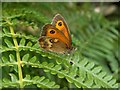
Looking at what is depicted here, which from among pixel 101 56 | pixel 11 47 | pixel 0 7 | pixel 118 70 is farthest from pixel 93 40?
pixel 11 47

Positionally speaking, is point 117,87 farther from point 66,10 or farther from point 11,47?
point 66,10

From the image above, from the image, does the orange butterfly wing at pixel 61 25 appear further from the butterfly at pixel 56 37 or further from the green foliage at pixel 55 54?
the green foliage at pixel 55 54

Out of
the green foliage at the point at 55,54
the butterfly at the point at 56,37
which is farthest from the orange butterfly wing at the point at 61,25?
the green foliage at the point at 55,54

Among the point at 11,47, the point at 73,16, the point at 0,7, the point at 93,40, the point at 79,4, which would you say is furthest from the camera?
the point at 79,4

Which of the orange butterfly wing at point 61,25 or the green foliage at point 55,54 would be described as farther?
the orange butterfly wing at point 61,25

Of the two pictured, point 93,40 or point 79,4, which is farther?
point 79,4
